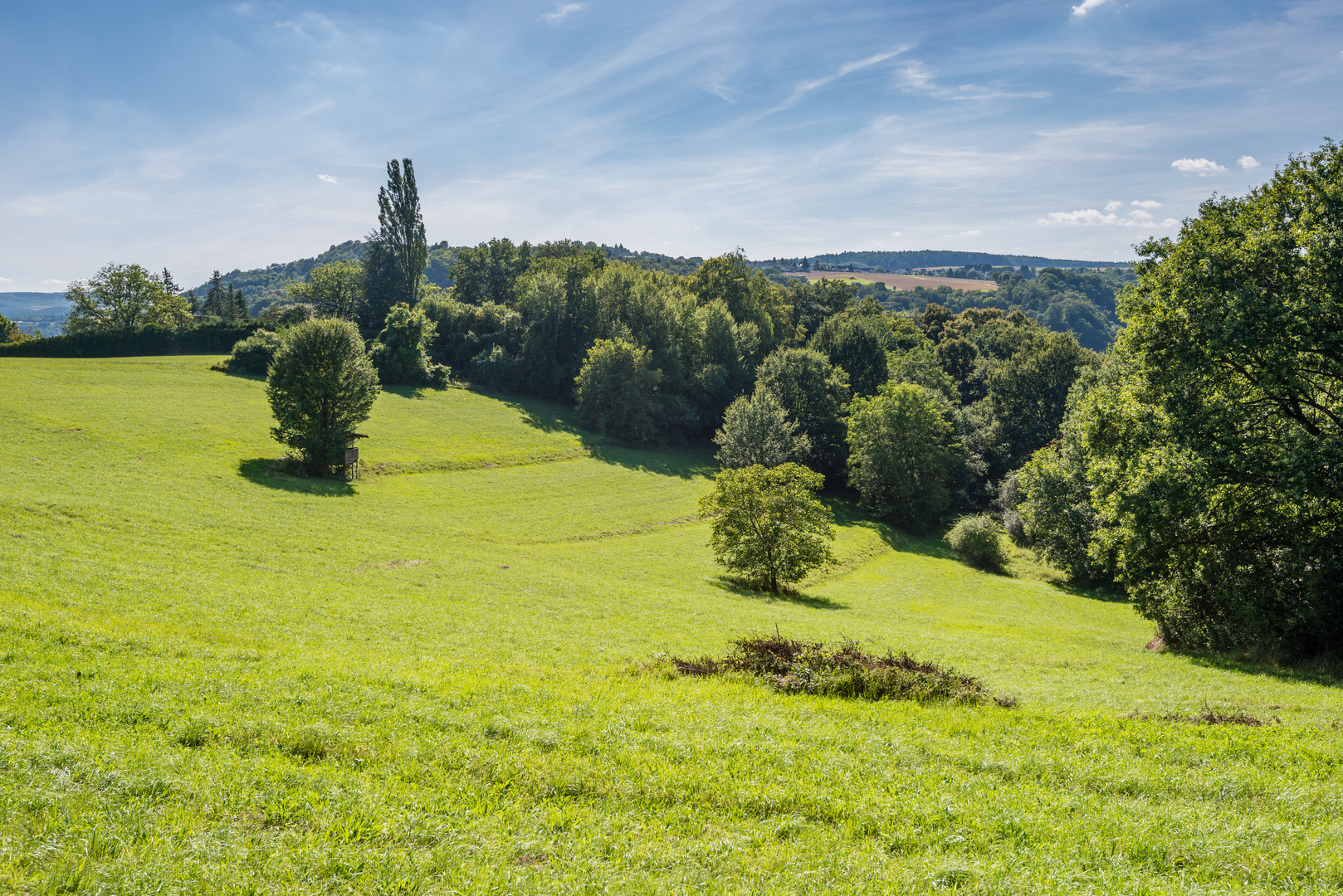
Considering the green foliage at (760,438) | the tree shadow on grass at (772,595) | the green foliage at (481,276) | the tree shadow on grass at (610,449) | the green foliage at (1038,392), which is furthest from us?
the green foliage at (481,276)

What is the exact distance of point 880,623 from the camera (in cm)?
3047

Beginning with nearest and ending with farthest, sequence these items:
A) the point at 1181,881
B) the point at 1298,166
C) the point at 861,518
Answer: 1. the point at 1181,881
2. the point at 1298,166
3. the point at 861,518

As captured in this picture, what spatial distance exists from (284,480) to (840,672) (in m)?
45.6

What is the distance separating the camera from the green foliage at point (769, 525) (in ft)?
130

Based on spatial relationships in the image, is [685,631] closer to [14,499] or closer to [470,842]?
[470,842]

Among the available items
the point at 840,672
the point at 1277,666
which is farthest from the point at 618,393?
the point at 840,672

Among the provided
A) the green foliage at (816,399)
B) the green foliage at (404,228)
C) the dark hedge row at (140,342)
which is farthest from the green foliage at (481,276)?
the green foliage at (816,399)

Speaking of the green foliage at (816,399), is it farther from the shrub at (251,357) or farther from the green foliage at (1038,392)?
the shrub at (251,357)

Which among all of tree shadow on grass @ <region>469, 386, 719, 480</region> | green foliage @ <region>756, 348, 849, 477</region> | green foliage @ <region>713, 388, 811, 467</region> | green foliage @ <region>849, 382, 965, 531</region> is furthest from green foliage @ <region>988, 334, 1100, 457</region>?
tree shadow on grass @ <region>469, 386, 719, 480</region>

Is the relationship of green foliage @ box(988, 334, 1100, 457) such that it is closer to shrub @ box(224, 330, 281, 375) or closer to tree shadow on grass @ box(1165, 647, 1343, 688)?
tree shadow on grass @ box(1165, 647, 1343, 688)

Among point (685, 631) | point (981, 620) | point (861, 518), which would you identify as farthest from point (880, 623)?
point (861, 518)

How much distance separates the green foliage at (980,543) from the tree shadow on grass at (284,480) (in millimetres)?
50426

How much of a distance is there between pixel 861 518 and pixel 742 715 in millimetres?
58813

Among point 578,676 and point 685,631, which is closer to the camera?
point 578,676
